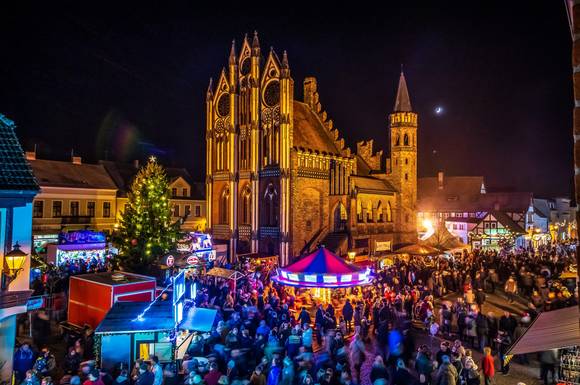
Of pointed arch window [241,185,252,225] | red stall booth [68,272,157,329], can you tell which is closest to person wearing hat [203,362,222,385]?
red stall booth [68,272,157,329]

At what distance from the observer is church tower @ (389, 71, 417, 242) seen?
44.4 m

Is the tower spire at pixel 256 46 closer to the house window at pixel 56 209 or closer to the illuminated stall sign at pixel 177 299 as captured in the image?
the house window at pixel 56 209

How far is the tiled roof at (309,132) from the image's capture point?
3825 centimetres

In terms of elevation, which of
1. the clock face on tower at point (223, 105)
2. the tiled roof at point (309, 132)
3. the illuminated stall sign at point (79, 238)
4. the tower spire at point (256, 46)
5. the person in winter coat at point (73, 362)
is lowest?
the person in winter coat at point (73, 362)

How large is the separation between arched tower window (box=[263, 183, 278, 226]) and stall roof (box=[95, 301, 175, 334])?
24762 millimetres

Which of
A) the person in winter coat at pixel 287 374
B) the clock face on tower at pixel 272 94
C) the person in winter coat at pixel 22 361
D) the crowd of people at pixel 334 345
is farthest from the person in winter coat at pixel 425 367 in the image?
the clock face on tower at pixel 272 94

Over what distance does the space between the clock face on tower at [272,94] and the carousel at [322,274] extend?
21687 mm

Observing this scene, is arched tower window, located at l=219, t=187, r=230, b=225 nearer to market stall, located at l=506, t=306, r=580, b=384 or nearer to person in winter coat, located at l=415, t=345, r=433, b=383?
person in winter coat, located at l=415, t=345, r=433, b=383

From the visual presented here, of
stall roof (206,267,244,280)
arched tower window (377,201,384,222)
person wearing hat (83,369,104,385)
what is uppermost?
arched tower window (377,201,384,222)

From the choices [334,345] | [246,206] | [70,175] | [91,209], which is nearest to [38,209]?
[91,209]

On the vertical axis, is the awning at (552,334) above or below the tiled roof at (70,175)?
below

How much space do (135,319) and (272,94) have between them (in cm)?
2957

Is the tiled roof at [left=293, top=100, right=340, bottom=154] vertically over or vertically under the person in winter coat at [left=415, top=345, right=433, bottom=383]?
over

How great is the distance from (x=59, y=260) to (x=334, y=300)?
1689cm
